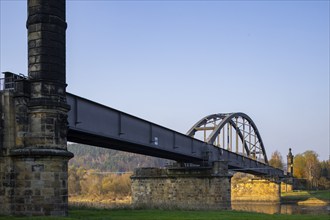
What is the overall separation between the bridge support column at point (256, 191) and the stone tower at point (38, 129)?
68639 millimetres

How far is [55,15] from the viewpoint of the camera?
24.1 metres

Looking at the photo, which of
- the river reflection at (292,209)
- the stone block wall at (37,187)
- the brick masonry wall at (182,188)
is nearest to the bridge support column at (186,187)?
the brick masonry wall at (182,188)

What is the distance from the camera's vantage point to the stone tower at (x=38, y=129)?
22688 millimetres

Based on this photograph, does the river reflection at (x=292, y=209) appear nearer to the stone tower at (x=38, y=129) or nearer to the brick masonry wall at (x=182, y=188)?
the brick masonry wall at (x=182, y=188)

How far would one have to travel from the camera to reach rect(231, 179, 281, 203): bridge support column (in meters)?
87.6

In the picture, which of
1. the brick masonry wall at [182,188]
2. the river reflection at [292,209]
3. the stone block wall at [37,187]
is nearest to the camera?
the stone block wall at [37,187]

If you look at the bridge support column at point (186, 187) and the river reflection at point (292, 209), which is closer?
the bridge support column at point (186, 187)

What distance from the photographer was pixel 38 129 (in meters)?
23.2

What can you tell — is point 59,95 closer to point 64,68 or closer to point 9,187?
point 64,68

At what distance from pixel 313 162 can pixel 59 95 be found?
373ft

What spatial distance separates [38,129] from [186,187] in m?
28.4

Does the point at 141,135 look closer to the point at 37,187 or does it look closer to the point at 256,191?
the point at 37,187

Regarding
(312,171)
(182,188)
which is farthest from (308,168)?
(182,188)

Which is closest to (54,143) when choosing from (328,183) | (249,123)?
(249,123)
